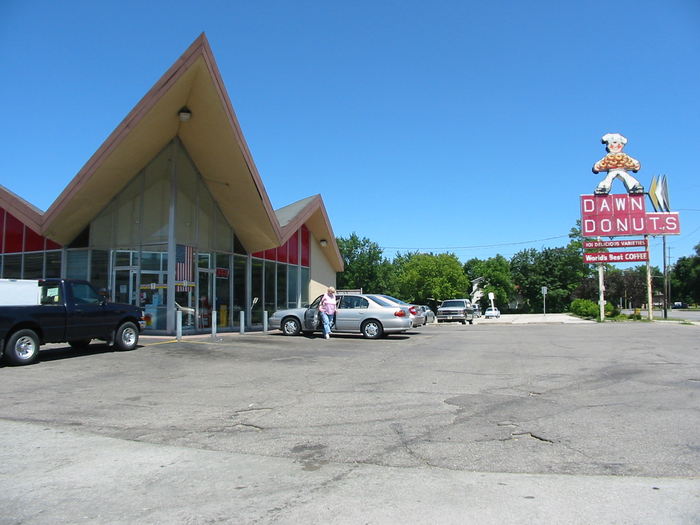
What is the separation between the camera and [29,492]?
4191 millimetres

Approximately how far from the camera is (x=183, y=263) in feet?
59.9

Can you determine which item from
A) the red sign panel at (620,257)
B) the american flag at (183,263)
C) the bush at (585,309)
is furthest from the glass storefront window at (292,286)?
the bush at (585,309)

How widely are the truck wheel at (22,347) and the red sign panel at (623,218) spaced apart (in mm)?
35687

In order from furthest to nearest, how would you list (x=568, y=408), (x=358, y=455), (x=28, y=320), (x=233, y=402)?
(x=28, y=320), (x=233, y=402), (x=568, y=408), (x=358, y=455)

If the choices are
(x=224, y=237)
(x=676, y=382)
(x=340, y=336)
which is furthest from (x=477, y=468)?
(x=224, y=237)

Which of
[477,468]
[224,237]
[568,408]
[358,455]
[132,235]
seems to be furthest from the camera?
[224,237]

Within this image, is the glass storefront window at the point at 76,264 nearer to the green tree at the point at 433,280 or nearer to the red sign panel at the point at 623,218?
the red sign panel at the point at 623,218

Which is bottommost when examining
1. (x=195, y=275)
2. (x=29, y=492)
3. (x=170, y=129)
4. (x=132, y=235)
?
(x=29, y=492)

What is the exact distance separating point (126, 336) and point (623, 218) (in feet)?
116

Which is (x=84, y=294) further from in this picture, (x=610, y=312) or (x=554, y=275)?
(x=554, y=275)

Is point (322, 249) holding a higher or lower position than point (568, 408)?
higher

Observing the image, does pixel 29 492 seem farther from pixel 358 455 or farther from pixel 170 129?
pixel 170 129

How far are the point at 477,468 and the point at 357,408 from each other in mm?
2537

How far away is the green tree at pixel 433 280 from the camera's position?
69375mm
